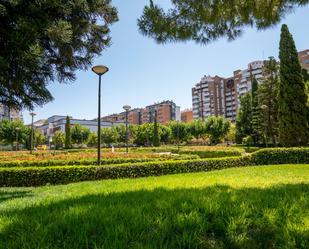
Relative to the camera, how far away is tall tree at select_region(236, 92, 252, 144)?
4530 centimetres

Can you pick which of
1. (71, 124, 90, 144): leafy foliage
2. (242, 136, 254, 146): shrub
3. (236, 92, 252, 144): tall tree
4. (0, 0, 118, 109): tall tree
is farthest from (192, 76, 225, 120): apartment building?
(0, 0, 118, 109): tall tree

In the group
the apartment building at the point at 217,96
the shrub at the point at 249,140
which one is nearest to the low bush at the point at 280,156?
the shrub at the point at 249,140

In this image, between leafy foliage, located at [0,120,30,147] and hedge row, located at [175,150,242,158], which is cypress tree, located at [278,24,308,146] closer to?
hedge row, located at [175,150,242,158]

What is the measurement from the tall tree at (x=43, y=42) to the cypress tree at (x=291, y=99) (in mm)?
23320

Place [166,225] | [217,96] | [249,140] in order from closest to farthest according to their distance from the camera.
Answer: [166,225], [249,140], [217,96]

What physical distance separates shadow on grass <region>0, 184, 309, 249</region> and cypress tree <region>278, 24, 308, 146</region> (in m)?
24.8

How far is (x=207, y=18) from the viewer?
5875mm

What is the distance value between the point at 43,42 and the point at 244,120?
42.6m

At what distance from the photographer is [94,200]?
4.82m

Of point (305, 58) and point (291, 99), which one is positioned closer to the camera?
point (291, 99)

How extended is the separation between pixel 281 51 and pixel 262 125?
10756 mm

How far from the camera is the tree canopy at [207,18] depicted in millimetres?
5691

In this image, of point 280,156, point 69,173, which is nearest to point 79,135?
point 280,156

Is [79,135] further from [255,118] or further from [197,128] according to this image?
[255,118]
